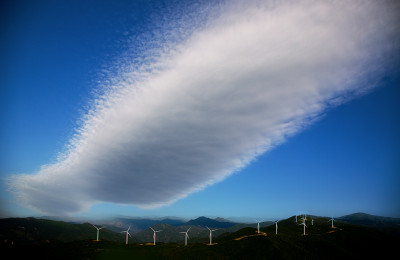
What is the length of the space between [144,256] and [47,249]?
267 feet

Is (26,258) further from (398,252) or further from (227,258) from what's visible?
(398,252)

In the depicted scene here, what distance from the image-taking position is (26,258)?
6639 inches

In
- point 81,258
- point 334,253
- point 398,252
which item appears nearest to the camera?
point 81,258

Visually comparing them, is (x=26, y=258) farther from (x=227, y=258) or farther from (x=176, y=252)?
(x=227, y=258)

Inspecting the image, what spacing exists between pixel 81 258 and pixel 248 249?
116 meters

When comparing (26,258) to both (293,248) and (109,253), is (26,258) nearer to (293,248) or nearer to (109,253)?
(109,253)

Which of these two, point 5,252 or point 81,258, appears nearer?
point 81,258

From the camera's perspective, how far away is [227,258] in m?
172

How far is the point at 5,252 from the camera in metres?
184

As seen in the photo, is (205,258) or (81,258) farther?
(205,258)

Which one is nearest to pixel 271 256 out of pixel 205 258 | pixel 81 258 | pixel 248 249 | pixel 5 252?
pixel 248 249

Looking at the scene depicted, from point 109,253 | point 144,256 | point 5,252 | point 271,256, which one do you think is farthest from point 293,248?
point 5,252

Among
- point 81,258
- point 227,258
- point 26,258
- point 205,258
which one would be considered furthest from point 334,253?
point 26,258

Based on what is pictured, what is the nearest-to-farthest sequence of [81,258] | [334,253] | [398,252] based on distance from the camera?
[81,258] < [334,253] < [398,252]
